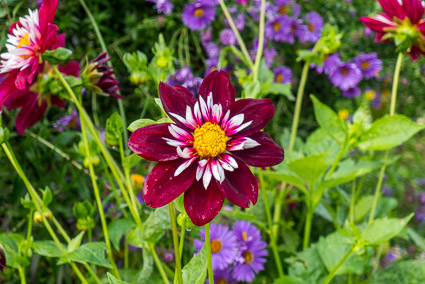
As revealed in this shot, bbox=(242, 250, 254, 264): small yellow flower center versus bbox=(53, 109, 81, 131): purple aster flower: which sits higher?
bbox=(53, 109, 81, 131): purple aster flower

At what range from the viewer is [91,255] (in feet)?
1.73

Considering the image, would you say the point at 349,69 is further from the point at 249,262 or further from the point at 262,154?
the point at 262,154

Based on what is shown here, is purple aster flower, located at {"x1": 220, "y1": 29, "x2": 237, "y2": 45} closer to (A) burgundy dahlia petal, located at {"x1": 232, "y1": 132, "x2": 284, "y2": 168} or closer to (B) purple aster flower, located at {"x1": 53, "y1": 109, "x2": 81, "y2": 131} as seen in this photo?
(B) purple aster flower, located at {"x1": 53, "y1": 109, "x2": 81, "y2": 131}

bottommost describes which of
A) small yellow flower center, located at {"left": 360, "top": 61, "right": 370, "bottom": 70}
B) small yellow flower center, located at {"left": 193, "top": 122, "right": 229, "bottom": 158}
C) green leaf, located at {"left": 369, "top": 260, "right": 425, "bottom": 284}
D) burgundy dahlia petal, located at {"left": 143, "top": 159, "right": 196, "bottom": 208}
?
green leaf, located at {"left": 369, "top": 260, "right": 425, "bottom": 284}

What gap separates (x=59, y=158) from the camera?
81 cm

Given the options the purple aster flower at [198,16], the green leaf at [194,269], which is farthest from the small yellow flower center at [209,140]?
the purple aster flower at [198,16]

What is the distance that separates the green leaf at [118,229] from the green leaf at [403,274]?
0.36 m

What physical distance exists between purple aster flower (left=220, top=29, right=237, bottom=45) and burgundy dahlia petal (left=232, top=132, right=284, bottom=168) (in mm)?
614

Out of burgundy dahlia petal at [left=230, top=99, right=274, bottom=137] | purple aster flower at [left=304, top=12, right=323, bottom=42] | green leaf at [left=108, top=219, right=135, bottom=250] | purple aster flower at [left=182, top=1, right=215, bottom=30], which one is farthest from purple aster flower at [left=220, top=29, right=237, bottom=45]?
burgundy dahlia petal at [left=230, top=99, right=274, bottom=137]

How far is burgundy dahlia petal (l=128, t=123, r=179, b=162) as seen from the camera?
377mm

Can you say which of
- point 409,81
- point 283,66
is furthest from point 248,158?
point 409,81

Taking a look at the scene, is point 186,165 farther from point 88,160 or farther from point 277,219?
point 277,219

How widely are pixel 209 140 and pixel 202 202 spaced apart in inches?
2.1

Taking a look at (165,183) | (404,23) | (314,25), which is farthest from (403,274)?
(314,25)
